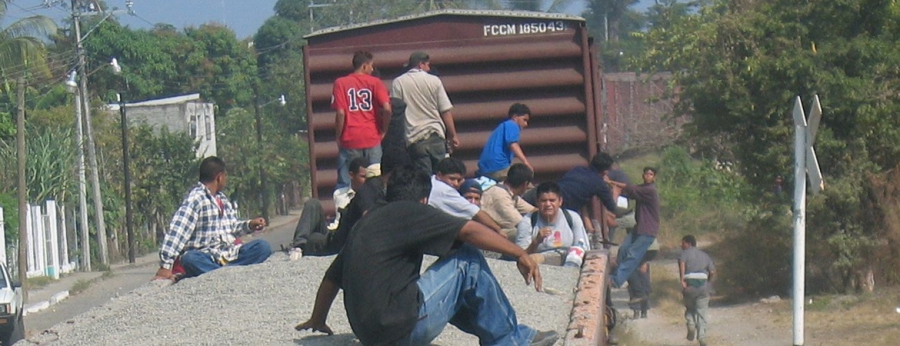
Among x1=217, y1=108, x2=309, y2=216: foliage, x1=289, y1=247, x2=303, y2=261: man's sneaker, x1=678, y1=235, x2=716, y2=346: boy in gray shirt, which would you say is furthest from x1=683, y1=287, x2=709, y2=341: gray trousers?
x1=217, y1=108, x2=309, y2=216: foliage

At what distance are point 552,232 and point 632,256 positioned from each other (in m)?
4.23

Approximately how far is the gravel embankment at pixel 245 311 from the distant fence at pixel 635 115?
32.2 meters

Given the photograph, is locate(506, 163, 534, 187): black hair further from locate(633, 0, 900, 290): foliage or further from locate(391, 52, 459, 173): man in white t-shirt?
locate(633, 0, 900, 290): foliage

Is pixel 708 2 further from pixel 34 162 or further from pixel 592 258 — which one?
pixel 592 258

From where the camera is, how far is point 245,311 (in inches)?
328

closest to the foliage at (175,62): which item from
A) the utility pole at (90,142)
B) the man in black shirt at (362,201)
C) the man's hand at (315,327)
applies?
the utility pole at (90,142)

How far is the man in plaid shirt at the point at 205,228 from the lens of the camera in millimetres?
9492

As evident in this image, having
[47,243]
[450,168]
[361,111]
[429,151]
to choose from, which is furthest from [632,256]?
[47,243]

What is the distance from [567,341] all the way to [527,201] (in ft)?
15.1

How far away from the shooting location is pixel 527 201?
38.5 feet

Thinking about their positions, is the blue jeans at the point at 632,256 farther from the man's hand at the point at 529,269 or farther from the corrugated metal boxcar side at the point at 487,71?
the man's hand at the point at 529,269

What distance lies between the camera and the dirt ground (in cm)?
1429

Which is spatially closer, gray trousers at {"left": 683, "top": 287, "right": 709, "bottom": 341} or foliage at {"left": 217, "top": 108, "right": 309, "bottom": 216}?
gray trousers at {"left": 683, "top": 287, "right": 709, "bottom": 341}

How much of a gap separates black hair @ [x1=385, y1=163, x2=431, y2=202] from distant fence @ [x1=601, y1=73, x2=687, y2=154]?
114ft
